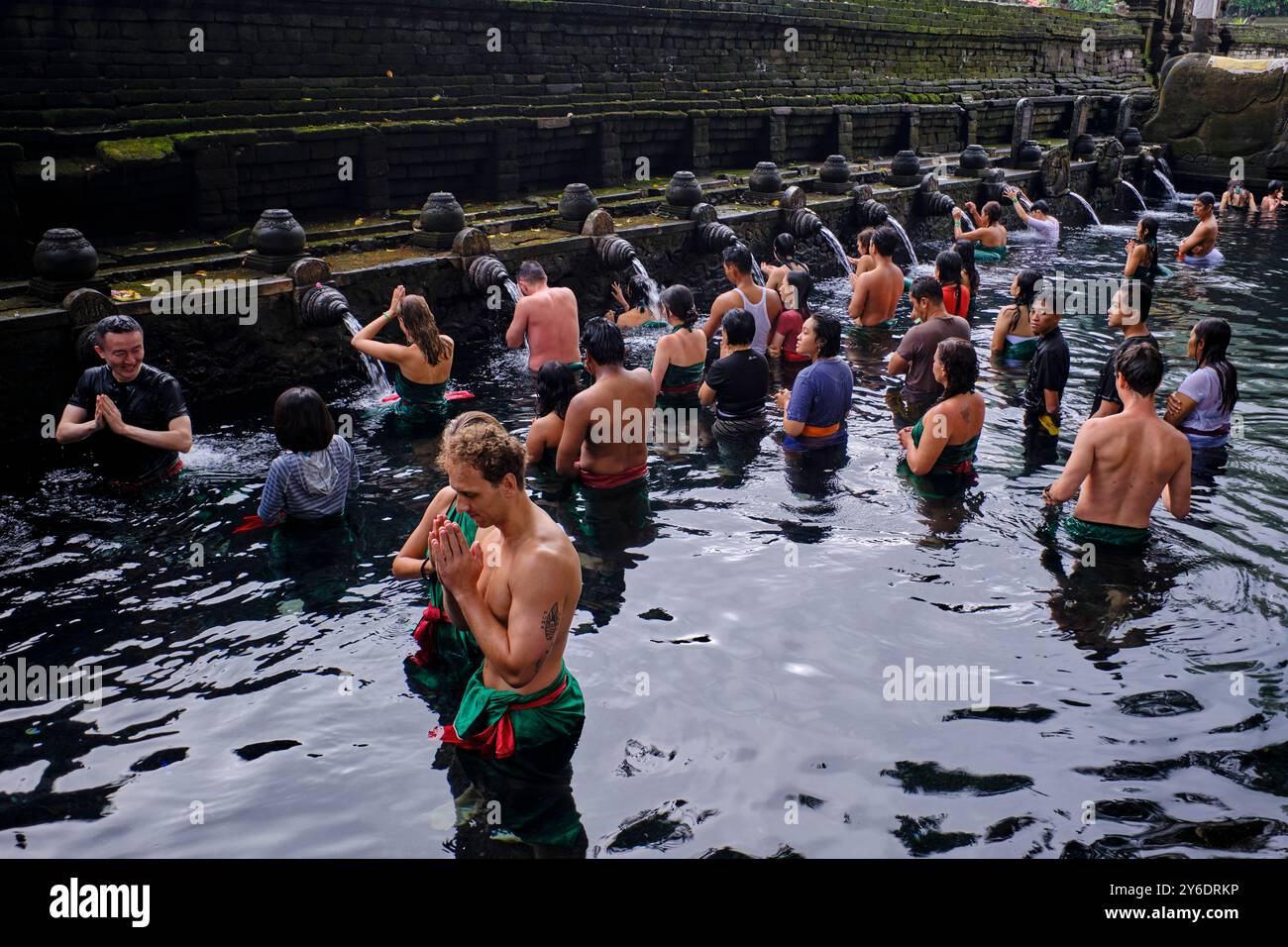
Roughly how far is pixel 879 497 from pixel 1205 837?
3.51 metres

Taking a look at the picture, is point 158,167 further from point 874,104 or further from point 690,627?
point 874,104

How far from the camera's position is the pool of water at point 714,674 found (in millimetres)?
4121

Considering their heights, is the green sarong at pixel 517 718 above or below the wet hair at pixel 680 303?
below

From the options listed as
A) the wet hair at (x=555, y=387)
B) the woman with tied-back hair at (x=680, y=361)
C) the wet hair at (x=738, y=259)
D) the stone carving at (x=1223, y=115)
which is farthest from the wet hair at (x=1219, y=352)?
the stone carving at (x=1223, y=115)

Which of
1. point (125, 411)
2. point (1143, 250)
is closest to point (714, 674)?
point (125, 411)

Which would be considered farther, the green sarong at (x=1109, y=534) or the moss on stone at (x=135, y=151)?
the moss on stone at (x=135, y=151)

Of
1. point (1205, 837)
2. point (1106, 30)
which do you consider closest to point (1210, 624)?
point (1205, 837)

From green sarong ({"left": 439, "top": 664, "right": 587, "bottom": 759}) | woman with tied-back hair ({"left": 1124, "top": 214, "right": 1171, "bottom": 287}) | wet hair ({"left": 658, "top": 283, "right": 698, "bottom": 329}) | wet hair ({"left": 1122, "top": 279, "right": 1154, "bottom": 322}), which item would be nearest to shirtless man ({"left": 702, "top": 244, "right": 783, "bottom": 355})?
wet hair ({"left": 658, "top": 283, "right": 698, "bottom": 329})

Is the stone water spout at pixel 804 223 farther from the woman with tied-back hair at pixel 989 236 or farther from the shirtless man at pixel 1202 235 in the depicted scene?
the shirtless man at pixel 1202 235

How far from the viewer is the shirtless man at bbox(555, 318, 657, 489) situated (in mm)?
6840

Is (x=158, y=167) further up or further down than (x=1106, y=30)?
further down

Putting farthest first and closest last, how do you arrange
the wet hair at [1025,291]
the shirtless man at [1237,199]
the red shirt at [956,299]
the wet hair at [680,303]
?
1. the shirtless man at [1237,199]
2. the red shirt at [956,299]
3. the wet hair at [1025,291]
4. the wet hair at [680,303]

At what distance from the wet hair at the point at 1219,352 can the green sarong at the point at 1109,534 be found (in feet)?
6.90

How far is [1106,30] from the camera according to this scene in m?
28.0
